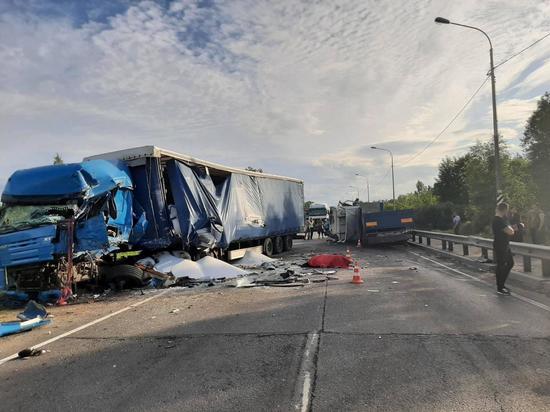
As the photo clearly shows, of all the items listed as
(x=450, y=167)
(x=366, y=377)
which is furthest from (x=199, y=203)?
(x=450, y=167)

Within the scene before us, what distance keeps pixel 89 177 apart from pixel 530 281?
10.1m

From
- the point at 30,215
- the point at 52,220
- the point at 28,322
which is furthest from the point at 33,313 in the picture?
the point at 30,215

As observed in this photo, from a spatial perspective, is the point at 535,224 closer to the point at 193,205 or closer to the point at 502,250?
the point at 502,250

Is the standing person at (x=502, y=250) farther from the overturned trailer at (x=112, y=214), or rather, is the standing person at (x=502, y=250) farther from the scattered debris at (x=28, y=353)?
the scattered debris at (x=28, y=353)

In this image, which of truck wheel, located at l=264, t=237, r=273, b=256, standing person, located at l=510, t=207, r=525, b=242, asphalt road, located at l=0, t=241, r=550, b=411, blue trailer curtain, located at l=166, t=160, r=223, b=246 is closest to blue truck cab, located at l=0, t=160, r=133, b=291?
asphalt road, located at l=0, t=241, r=550, b=411

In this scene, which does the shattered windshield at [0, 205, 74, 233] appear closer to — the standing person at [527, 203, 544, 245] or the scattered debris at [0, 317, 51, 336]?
the scattered debris at [0, 317, 51, 336]

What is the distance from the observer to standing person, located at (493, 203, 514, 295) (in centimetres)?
952

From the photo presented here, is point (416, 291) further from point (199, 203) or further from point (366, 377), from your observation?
point (199, 203)

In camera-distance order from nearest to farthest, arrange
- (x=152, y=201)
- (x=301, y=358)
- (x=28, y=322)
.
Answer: (x=301, y=358) → (x=28, y=322) → (x=152, y=201)

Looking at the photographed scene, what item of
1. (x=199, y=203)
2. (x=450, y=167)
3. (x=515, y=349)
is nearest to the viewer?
(x=515, y=349)

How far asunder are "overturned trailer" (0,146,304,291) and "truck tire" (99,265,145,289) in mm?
47

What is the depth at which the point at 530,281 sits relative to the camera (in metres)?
10.6

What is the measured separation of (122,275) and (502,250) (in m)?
8.58

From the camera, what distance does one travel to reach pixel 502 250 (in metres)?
9.62
